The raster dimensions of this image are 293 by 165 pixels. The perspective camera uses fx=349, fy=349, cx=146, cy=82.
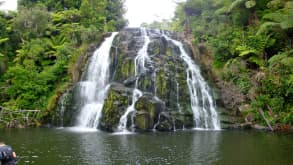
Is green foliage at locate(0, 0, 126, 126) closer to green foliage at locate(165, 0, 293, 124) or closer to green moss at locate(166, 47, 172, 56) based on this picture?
green moss at locate(166, 47, 172, 56)

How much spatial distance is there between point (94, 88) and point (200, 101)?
7.95 metres

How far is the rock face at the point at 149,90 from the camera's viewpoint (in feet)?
68.9

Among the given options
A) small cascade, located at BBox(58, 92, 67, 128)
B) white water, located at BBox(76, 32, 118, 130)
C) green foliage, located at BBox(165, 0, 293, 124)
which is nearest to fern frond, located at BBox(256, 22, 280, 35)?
green foliage, located at BBox(165, 0, 293, 124)

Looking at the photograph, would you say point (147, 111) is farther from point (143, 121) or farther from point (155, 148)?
point (155, 148)

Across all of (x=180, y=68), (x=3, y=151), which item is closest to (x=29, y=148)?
(x=3, y=151)

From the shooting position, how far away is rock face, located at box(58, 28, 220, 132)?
21.0m

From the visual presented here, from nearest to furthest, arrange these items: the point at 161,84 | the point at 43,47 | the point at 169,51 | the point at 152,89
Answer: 1. the point at 152,89
2. the point at 161,84
3. the point at 169,51
4. the point at 43,47

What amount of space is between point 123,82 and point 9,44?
585 inches

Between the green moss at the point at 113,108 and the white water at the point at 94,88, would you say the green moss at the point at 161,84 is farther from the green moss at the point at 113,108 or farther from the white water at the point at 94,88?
the white water at the point at 94,88

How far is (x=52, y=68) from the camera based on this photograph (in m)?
28.3

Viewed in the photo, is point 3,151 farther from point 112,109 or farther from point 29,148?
point 112,109

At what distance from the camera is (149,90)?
23359 millimetres

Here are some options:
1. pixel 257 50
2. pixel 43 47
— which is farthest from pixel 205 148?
pixel 43 47

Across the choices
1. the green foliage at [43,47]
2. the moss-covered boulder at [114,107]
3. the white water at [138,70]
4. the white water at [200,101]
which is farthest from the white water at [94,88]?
the white water at [200,101]
